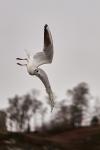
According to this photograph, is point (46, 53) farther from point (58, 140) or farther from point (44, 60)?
point (58, 140)

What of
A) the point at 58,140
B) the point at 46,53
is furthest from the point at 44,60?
the point at 58,140

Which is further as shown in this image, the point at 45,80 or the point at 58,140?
the point at 58,140

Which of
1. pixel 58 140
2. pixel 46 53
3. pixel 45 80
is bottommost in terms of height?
pixel 58 140

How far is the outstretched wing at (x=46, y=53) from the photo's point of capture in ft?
27.9

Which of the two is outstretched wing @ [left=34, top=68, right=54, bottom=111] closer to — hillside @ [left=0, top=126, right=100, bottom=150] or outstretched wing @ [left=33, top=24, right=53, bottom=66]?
outstretched wing @ [left=33, top=24, right=53, bottom=66]

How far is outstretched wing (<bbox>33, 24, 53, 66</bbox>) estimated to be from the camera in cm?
849

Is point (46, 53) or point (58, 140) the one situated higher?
point (46, 53)

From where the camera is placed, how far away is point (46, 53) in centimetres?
864

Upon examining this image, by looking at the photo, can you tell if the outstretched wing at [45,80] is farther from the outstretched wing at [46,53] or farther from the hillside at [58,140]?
the hillside at [58,140]

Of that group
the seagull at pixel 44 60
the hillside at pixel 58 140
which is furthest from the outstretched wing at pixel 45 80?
the hillside at pixel 58 140

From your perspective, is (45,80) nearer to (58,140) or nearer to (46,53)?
(46,53)

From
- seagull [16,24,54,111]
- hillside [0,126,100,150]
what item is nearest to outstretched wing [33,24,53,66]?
seagull [16,24,54,111]

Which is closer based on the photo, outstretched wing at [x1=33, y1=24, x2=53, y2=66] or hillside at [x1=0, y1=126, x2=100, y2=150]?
outstretched wing at [x1=33, y1=24, x2=53, y2=66]

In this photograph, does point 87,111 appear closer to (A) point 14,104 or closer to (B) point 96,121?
(B) point 96,121
